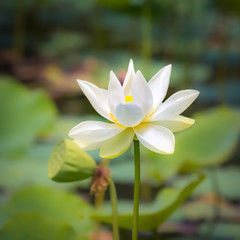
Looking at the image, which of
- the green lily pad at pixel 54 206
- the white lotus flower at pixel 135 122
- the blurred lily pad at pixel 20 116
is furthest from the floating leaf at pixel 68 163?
the blurred lily pad at pixel 20 116

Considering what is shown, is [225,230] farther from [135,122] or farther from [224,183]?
[135,122]

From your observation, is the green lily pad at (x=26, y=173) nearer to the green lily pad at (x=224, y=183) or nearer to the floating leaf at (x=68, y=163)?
the green lily pad at (x=224, y=183)

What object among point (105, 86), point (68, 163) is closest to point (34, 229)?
point (68, 163)

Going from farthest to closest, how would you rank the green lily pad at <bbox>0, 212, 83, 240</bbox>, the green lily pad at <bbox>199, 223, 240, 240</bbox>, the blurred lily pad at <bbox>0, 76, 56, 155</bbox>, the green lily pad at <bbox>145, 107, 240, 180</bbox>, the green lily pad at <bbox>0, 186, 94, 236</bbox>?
the blurred lily pad at <bbox>0, 76, 56, 155</bbox>, the green lily pad at <bbox>145, 107, 240, 180</bbox>, the green lily pad at <bbox>199, 223, 240, 240</bbox>, the green lily pad at <bbox>0, 186, 94, 236</bbox>, the green lily pad at <bbox>0, 212, 83, 240</bbox>

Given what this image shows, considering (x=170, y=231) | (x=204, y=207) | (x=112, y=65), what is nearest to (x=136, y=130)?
(x=170, y=231)

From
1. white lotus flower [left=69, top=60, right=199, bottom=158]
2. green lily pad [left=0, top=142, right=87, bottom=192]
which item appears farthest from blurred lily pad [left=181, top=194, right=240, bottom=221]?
white lotus flower [left=69, top=60, right=199, bottom=158]

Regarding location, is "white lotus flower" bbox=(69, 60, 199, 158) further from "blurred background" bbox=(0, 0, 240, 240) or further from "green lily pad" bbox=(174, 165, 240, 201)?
"green lily pad" bbox=(174, 165, 240, 201)
